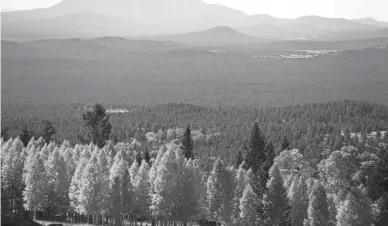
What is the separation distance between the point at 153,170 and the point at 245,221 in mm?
14441

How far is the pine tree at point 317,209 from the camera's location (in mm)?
77125

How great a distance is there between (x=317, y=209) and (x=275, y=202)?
648 cm

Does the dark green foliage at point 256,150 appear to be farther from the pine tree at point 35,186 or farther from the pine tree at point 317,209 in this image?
the pine tree at point 35,186

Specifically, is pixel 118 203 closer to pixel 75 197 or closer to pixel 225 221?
pixel 75 197

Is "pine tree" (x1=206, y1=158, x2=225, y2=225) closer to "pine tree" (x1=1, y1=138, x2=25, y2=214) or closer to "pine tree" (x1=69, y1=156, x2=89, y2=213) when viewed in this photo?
"pine tree" (x1=69, y1=156, x2=89, y2=213)

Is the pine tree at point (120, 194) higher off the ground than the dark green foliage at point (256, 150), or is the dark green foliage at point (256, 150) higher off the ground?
the dark green foliage at point (256, 150)

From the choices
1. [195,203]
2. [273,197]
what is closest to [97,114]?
[195,203]

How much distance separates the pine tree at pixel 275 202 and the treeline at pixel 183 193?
0.34 feet

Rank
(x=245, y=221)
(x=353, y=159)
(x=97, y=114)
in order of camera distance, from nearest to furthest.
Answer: (x=245, y=221), (x=353, y=159), (x=97, y=114)

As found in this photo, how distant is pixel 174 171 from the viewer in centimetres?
8406

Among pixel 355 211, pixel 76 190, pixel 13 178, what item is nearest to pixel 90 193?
pixel 76 190

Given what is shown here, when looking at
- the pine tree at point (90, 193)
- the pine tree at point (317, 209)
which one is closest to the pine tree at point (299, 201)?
the pine tree at point (317, 209)

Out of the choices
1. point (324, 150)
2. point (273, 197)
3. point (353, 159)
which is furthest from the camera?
point (324, 150)

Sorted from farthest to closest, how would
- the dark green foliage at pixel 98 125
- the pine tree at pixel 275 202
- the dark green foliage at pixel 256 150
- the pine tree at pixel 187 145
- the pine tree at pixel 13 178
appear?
the dark green foliage at pixel 98 125, the pine tree at pixel 187 145, the dark green foliage at pixel 256 150, the pine tree at pixel 13 178, the pine tree at pixel 275 202
